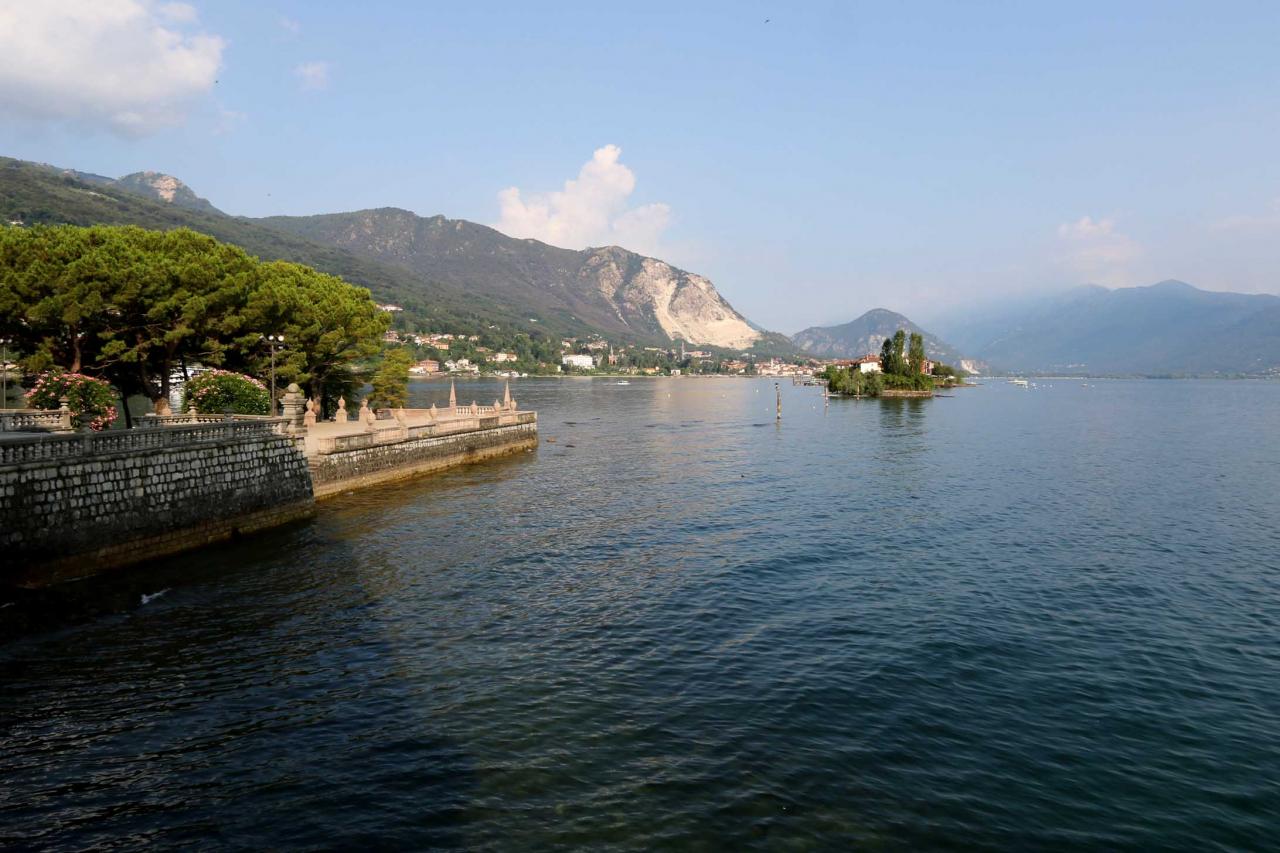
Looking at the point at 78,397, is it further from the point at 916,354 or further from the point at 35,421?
the point at 916,354

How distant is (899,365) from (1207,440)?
8616 centimetres

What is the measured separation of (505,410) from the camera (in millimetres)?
57531

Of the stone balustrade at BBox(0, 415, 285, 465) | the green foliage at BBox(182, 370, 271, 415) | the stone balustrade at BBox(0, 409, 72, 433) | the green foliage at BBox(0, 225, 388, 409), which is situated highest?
the green foliage at BBox(0, 225, 388, 409)

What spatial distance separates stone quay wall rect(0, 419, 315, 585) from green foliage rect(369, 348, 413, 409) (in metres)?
29.1

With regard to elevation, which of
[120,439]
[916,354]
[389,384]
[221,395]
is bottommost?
[120,439]

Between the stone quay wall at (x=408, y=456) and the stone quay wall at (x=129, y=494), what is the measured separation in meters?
3.92

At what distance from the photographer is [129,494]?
22.5 metres

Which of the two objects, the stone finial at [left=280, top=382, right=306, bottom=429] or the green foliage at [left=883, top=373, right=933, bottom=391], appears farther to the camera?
the green foliage at [left=883, top=373, right=933, bottom=391]

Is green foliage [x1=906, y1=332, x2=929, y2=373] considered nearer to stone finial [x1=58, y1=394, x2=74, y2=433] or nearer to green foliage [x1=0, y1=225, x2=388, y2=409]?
green foliage [x1=0, y1=225, x2=388, y2=409]

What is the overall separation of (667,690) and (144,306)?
36382 mm

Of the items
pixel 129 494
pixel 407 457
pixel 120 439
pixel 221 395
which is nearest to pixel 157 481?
pixel 129 494

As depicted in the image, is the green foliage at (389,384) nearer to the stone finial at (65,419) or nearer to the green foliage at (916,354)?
the stone finial at (65,419)

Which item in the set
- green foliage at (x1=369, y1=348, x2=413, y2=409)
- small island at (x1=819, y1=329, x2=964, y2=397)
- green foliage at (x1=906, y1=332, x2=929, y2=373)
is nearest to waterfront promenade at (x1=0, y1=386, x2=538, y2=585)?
green foliage at (x1=369, y1=348, x2=413, y2=409)

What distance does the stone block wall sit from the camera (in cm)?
3434
